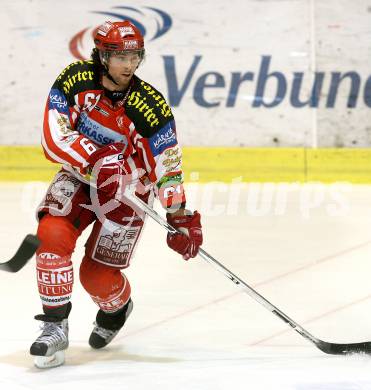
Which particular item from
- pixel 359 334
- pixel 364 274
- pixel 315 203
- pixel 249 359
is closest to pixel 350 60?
pixel 315 203

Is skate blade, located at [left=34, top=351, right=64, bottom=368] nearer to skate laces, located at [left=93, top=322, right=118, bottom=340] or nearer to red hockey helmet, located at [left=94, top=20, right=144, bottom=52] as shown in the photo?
skate laces, located at [left=93, top=322, right=118, bottom=340]

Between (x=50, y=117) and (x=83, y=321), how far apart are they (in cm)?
106

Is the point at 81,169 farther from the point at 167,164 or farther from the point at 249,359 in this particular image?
the point at 249,359

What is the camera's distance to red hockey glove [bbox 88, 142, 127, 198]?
391cm

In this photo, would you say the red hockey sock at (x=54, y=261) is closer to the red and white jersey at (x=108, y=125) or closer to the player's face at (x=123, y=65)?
the red and white jersey at (x=108, y=125)

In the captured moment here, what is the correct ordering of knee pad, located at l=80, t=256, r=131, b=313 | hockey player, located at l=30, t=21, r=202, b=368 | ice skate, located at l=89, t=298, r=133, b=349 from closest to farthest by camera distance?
hockey player, located at l=30, t=21, r=202, b=368
knee pad, located at l=80, t=256, r=131, b=313
ice skate, located at l=89, t=298, r=133, b=349

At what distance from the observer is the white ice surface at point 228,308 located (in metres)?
3.75

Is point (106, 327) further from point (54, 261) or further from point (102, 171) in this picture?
point (102, 171)

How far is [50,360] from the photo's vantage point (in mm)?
3855

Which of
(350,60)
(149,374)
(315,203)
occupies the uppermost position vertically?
(149,374)

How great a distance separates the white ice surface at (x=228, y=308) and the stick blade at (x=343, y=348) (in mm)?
79

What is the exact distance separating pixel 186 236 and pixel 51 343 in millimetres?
621

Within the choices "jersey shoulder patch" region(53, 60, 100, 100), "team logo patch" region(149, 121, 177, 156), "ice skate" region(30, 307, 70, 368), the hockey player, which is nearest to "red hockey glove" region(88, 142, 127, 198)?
the hockey player

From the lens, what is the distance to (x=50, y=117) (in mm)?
3986
